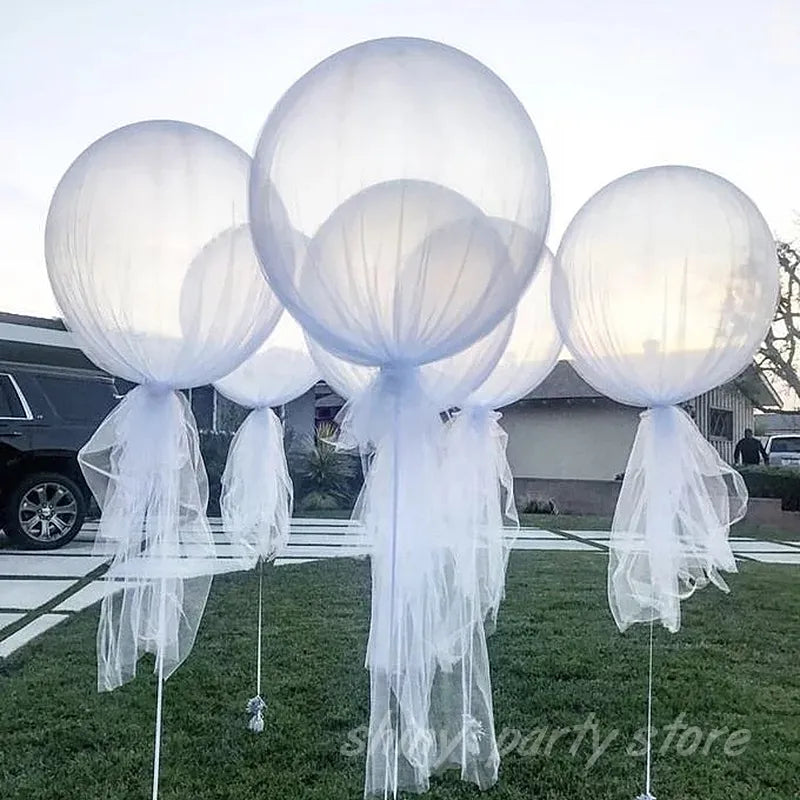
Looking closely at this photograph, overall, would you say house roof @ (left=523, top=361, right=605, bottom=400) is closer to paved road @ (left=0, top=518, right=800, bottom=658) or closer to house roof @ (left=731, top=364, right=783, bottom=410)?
house roof @ (left=731, top=364, right=783, bottom=410)

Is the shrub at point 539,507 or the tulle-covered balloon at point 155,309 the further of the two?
the shrub at point 539,507

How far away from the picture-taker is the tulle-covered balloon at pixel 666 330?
2.71 metres

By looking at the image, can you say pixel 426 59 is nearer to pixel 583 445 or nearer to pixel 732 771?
pixel 732 771

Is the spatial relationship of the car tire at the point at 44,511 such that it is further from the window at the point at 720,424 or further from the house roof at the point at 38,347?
the window at the point at 720,424

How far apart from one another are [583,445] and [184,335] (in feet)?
47.2

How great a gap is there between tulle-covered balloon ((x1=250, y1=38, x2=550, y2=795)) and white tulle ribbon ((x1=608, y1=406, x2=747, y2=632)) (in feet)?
3.52

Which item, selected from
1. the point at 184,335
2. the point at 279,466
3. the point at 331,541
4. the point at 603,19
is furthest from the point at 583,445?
the point at 184,335

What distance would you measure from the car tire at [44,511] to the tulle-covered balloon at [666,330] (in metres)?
5.78

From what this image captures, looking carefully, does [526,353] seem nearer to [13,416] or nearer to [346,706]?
[346,706]

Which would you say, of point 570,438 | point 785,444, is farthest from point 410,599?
point 785,444

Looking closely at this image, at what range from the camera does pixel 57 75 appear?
6.38 metres

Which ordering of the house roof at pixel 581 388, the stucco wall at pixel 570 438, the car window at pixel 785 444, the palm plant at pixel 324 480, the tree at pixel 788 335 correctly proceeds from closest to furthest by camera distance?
the palm plant at pixel 324 480, the stucco wall at pixel 570 438, the house roof at pixel 581 388, the tree at pixel 788 335, the car window at pixel 785 444

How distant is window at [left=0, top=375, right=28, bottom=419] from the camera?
7.31 meters

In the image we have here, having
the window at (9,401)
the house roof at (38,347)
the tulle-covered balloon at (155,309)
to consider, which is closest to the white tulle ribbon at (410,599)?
the tulle-covered balloon at (155,309)
